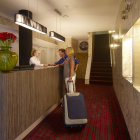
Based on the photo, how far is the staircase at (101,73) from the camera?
7.38 meters

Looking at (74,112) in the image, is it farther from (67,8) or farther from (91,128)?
(67,8)

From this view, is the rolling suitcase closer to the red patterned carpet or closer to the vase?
the red patterned carpet

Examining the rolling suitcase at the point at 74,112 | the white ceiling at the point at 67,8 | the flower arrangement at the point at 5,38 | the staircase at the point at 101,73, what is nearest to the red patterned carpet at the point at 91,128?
the rolling suitcase at the point at 74,112

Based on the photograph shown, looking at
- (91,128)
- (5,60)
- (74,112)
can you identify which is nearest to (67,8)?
(5,60)

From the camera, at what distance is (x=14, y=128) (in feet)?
5.94

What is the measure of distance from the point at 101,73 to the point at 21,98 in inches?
256

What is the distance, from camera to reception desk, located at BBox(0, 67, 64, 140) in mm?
1650

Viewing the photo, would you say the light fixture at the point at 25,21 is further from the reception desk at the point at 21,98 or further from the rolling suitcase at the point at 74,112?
the rolling suitcase at the point at 74,112

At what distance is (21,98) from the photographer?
1.95 meters

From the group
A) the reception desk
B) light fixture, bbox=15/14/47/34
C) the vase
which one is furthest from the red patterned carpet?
light fixture, bbox=15/14/47/34

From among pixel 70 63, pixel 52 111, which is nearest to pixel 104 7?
pixel 70 63

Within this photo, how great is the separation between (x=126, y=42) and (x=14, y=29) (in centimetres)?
527

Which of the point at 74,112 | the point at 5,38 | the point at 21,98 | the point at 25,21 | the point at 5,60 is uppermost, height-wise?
the point at 25,21

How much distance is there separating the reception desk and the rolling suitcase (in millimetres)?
540
